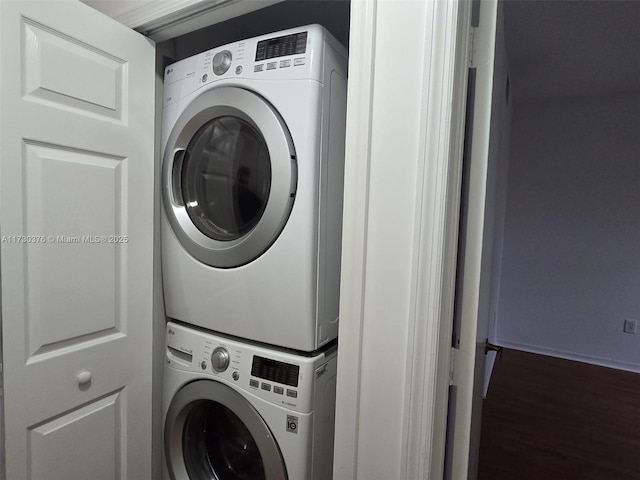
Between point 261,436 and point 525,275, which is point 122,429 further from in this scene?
point 525,275

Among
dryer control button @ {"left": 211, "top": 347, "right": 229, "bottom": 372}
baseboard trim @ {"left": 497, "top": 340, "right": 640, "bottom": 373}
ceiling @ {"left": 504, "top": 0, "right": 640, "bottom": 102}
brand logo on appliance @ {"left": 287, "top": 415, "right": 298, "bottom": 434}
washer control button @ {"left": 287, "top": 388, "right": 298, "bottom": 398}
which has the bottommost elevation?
baseboard trim @ {"left": 497, "top": 340, "right": 640, "bottom": 373}

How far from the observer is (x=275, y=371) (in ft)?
3.27

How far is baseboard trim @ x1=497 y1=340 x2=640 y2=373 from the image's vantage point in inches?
125

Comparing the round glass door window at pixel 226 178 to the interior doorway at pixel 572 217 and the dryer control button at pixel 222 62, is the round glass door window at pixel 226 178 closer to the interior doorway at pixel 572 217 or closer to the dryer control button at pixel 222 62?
the dryer control button at pixel 222 62

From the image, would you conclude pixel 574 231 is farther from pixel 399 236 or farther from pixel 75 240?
pixel 75 240

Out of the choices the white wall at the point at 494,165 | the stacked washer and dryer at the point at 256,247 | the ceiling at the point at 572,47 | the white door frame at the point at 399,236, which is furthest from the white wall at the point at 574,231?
the white door frame at the point at 399,236

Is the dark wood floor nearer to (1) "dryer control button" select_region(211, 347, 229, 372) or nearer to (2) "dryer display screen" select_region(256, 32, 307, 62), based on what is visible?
(1) "dryer control button" select_region(211, 347, 229, 372)

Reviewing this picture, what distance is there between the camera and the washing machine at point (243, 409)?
3.15ft

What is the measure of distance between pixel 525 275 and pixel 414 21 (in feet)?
11.6

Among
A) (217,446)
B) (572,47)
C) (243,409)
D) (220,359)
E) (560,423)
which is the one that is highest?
(572,47)

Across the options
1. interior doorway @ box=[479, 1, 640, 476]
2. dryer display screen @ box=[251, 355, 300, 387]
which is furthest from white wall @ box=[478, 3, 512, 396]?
interior doorway @ box=[479, 1, 640, 476]

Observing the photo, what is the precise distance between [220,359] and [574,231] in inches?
142

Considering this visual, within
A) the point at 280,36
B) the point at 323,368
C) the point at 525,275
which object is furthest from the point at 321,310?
the point at 525,275

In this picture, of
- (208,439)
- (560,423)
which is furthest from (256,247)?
(560,423)
